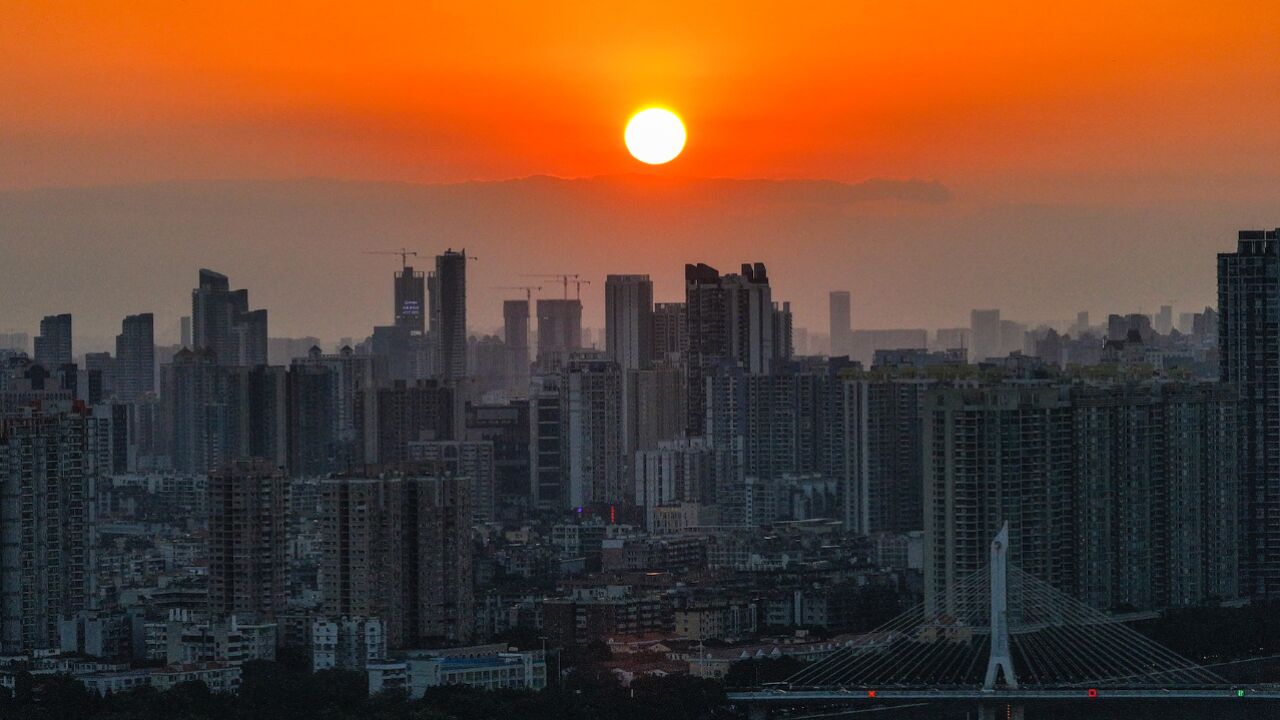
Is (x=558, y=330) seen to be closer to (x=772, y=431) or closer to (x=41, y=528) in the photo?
(x=772, y=431)

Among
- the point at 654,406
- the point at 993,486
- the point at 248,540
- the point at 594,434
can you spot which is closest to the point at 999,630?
the point at 993,486

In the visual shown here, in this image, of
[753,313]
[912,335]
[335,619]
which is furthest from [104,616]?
[753,313]

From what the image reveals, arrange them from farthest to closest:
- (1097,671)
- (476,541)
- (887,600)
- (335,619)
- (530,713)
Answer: (476,541), (887,600), (335,619), (1097,671), (530,713)

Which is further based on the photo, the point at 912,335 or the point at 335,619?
the point at 912,335

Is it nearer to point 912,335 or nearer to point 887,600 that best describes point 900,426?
point 912,335

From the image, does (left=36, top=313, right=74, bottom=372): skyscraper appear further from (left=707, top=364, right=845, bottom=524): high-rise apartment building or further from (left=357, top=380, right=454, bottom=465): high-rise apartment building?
(left=707, top=364, right=845, bottom=524): high-rise apartment building

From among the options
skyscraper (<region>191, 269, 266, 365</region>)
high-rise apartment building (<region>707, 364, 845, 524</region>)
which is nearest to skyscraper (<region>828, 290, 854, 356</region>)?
high-rise apartment building (<region>707, 364, 845, 524</region>)

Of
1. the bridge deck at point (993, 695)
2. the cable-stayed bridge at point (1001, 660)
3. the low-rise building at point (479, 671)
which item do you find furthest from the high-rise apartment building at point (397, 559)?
the bridge deck at point (993, 695)
